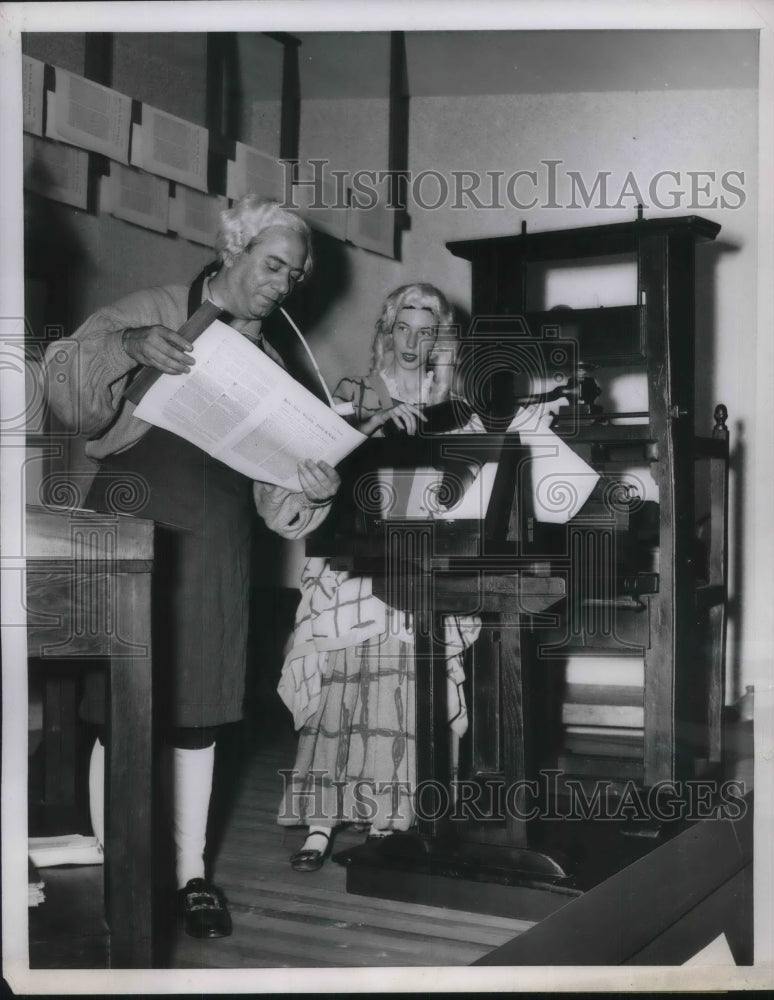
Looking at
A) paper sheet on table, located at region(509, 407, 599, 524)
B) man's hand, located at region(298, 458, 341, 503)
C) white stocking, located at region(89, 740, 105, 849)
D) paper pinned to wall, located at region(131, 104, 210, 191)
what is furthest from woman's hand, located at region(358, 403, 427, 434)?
white stocking, located at region(89, 740, 105, 849)

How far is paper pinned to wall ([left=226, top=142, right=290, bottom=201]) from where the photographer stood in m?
2.83

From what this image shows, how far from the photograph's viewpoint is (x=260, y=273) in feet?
6.29

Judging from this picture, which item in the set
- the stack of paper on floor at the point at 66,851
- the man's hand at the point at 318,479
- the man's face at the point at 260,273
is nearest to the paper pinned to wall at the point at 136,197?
the man's face at the point at 260,273

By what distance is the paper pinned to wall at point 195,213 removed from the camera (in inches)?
108

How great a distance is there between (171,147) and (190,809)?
1.65 m

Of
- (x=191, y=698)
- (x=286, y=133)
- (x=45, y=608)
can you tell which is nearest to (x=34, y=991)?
(x=191, y=698)

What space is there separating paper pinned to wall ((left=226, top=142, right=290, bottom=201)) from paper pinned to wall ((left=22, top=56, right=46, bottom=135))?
0.63 metres

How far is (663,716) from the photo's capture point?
7.44 ft

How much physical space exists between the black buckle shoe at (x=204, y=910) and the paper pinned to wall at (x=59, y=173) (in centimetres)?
154

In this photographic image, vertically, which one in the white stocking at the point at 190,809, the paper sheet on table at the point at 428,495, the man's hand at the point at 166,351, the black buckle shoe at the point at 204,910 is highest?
the man's hand at the point at 166,351

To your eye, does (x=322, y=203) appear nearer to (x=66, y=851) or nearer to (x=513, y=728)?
(x=513, y=728)

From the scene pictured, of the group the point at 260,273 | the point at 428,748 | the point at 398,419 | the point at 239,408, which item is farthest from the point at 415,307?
the point at 428,748

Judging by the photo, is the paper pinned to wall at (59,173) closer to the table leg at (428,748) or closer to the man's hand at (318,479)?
the man's hand at (318,479)

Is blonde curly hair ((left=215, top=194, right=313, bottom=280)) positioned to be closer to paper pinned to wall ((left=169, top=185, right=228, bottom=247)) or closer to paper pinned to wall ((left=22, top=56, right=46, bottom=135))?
paper pinned to wall ((left=22, top=56, right=46, bottom=135))
